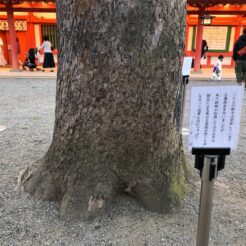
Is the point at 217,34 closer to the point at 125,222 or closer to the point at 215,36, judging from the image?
the point at 215,36

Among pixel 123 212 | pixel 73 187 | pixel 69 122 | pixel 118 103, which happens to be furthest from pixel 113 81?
pixel 123 212

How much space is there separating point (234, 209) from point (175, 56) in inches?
53.2

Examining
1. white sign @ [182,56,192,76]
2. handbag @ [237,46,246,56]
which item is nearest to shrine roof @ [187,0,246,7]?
handbag @ [237,46,246,56]

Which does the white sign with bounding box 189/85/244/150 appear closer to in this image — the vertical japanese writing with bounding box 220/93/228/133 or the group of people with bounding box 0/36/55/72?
the vertical japanese writing with bounding box 220/93/228/133

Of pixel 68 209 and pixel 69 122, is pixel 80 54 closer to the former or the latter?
pixel 69 122

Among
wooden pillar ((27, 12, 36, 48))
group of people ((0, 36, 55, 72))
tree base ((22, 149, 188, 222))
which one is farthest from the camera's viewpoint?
wooden pillar ((27, 12, 36, 48))

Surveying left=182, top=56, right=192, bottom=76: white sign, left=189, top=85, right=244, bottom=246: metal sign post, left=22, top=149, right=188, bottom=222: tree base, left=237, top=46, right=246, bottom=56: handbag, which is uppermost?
left=237, top=46, right=246, bottom=56: handbag

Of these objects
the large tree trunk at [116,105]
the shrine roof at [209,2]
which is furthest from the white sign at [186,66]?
the shrine roof at [209,2]

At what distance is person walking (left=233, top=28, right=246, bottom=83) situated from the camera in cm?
808

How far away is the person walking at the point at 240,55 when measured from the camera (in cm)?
808

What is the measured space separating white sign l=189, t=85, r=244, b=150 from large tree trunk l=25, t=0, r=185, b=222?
0.80 m

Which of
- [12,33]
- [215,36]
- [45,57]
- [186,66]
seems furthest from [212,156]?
[215,36]

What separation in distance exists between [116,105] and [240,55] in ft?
23.6

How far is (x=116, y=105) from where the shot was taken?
2119mm
